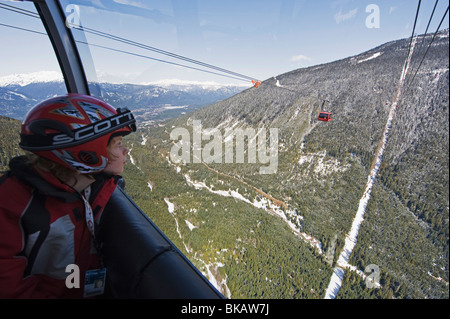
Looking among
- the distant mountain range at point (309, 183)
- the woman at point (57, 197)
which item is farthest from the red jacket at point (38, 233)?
the distant mountain range at point (309, 183)

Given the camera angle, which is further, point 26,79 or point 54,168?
point 26,79

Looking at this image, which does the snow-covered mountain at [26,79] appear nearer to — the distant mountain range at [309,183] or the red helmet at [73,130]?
the distant mountain range at [309,183]

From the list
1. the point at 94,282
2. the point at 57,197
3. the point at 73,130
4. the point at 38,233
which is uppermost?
the point at 73,130

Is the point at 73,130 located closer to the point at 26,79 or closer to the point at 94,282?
the point at 94,282

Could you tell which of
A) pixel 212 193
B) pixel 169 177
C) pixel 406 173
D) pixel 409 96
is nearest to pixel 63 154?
pixel 406 173

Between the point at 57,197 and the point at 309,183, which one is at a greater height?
the point at 57,197

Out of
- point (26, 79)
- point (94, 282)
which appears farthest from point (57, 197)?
point (26, 79)
